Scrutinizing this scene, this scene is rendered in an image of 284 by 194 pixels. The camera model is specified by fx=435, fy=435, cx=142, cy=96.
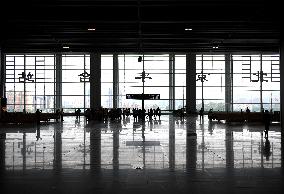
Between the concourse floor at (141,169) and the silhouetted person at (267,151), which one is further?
the silhouetted person at (267,151)

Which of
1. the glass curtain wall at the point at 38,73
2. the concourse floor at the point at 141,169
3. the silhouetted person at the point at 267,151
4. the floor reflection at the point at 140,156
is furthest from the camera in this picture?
the glass curtain wall at the point at 38,73

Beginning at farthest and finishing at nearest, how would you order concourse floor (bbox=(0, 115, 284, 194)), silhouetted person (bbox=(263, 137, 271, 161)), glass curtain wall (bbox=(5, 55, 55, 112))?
glass curtain wall (bbox=(5, 55, 55, 112)) → silhouetted person (bbox=(263, 137, 271, 161)) → concourse floor (bbox=(0, 115, 284, 194))

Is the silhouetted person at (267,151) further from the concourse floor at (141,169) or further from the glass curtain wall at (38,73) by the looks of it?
the glass curtain wall at (38,73)

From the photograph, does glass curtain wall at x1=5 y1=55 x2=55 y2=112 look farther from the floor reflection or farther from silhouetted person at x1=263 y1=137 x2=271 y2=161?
silhouetted person at x1=263 y1=137 x2=271 y2=161

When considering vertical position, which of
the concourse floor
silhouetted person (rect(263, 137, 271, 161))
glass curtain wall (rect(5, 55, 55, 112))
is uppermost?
glass curtain wall (rect(5, 55, 55, 112))

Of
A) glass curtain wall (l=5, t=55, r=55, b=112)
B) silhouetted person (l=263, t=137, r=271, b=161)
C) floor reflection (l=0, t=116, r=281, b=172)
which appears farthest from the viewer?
glass curtain wall (l=5, t=55, r=55, b=112)

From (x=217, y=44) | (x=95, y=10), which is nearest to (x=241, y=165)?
(x=95, y=10)

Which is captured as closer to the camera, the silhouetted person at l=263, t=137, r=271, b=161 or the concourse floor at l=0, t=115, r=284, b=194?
the concourse floor at l=0, t=115, r=284, b=194

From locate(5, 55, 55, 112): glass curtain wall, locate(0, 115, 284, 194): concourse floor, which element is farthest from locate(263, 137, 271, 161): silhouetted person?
locate(5, 55, 55, 112): glass curtain wall

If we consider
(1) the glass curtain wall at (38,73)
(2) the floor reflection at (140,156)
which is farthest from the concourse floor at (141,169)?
(1) the glass curtain wall at (38,73)

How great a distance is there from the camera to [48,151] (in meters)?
13.0

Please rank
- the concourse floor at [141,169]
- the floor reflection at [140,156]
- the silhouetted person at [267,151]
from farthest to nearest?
the silhouetted person at [267,151] → the floor reflection at [140,156] → the concourse floor at [141,169]

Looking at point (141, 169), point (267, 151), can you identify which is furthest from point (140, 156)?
point (267, 151)

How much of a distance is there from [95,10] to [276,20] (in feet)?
30.6
